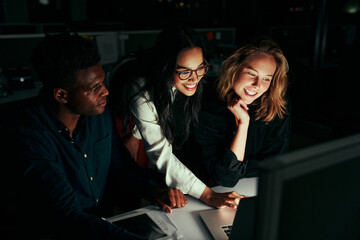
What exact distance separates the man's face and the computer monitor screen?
762 mm

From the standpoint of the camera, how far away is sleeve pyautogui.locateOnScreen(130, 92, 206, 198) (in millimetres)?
1215

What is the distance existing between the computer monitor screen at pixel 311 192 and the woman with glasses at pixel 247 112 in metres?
0.72

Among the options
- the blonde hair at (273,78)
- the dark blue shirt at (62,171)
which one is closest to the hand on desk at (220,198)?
the dark blue shirt at (62,171)

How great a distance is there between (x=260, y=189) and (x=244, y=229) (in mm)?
252

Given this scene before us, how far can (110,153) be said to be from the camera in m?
1.27

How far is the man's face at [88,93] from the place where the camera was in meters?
1.02

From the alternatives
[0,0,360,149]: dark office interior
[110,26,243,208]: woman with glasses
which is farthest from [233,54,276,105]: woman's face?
[0,0,360,149]: dark office interior

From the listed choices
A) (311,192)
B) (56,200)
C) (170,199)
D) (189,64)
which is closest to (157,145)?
(170,199)

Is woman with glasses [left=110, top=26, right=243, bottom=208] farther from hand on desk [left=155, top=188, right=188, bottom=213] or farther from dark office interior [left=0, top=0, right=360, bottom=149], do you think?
dark office interior [left=0, top=0, right=360, bottom=149]

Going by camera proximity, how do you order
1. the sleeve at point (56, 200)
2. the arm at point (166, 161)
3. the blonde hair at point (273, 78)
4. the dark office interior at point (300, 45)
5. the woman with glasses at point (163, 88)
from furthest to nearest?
1. the dark office interior at point (300, 45)
2. the blonde hair at point (273, 78)
3. the woman with glasses at point (163, 88)
4. the arm at point (166, 161)
5. the sleeve at point (56, 200)

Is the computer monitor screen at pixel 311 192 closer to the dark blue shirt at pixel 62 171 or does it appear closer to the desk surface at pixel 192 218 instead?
the desk surface at pixel 192 218

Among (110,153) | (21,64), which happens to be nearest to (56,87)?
(110,153)

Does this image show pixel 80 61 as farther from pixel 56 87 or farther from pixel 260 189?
pixel 260 189

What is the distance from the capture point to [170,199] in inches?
42.6
